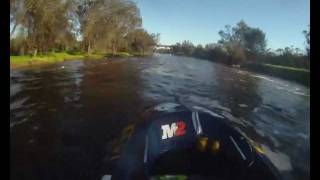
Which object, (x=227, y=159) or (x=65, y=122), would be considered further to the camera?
(x=65, y=122)

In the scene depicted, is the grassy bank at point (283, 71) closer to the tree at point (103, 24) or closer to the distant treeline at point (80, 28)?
the distant treeline at point (80, 28)

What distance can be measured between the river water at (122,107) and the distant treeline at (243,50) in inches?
6.9

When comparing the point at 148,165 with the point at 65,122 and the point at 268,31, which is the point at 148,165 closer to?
the point at 65,122

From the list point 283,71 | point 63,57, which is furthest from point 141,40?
point 283,71

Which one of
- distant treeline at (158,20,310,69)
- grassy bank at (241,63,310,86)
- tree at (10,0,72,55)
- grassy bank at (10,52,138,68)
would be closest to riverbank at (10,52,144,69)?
grassy bank at (10,52,138,68)

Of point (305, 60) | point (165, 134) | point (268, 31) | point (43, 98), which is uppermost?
point (268, 31)

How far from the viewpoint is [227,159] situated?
416 cm

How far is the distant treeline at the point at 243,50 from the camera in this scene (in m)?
5.07

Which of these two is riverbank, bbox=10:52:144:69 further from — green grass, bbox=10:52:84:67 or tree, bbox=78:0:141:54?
tree, bbox=78:0:141:54

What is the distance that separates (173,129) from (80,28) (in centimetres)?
273

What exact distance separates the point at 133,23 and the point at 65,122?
1835 mm

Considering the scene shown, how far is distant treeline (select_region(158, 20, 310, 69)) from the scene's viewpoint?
5.07 meters

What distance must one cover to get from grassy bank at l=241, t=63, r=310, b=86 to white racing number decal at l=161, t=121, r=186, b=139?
1.97 m

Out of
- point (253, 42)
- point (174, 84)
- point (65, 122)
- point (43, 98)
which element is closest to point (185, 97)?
point (174, 84)
